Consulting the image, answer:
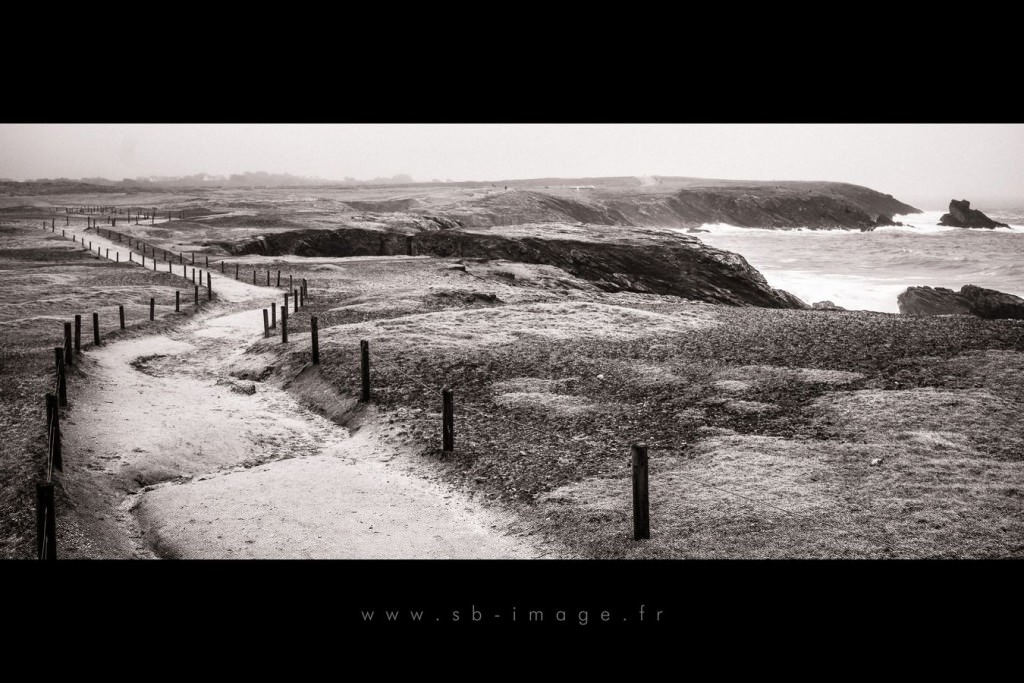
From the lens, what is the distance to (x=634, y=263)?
36.8 m

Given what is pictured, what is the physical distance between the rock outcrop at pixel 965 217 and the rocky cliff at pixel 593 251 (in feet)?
42.1

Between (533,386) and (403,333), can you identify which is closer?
(533,386)

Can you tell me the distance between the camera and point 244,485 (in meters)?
9.93

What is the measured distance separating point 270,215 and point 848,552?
5349 centimetres

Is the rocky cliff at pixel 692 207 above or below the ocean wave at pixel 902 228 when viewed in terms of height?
above

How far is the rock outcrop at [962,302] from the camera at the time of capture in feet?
56.1

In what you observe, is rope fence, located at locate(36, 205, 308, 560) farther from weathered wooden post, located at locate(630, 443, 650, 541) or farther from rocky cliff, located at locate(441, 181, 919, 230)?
rocky cliff, located at locate(441, 181, 919, 230)

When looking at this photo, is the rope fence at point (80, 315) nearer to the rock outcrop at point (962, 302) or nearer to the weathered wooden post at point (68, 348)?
the weathered wooden post at point (68, 348)

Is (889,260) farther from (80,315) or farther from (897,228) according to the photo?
(80,315)

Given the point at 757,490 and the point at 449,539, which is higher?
the point at 757,490

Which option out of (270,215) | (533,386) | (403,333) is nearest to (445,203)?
(270,215)

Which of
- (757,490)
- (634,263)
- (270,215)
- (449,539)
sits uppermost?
(270,215)

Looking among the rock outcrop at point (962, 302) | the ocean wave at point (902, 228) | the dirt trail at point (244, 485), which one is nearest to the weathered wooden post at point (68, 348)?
the dirt trail at point (244, 485)
